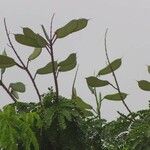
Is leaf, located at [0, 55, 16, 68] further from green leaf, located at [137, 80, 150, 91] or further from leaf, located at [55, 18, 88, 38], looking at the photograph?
green leaf, located at [137, 80, 150, 91]

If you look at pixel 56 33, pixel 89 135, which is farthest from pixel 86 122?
pixel 56 33

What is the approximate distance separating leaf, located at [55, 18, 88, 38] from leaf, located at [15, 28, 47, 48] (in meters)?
0.07

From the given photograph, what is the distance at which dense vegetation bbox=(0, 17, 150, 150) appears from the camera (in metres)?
2.25

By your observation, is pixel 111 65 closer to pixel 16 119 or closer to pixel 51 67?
pixel 51 67

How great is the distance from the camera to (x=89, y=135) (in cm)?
245

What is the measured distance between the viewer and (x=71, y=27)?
7.70 ft

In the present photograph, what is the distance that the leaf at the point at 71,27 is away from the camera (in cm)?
234

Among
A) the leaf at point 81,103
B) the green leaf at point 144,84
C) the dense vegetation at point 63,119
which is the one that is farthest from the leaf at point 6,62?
the green leaf at point 144,84

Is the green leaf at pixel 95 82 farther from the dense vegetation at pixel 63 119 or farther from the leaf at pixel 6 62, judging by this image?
the leaf at pixel 6 62

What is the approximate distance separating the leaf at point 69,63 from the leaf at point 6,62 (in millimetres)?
202

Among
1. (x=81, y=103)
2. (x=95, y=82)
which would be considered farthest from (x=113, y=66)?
(x=81, y=103)

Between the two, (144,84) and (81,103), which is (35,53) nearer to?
(81,103)

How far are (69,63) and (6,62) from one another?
27cm

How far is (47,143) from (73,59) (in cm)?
37
